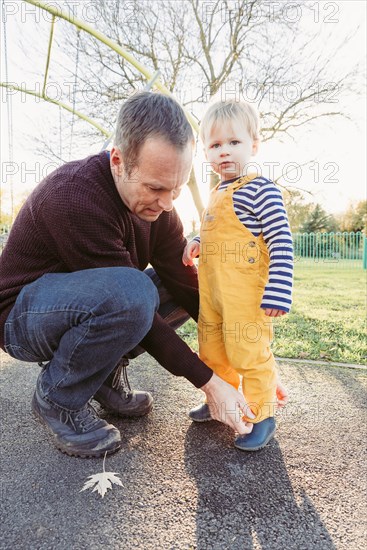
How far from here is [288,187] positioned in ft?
29.8

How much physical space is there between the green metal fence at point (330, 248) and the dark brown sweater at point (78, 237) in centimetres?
1670

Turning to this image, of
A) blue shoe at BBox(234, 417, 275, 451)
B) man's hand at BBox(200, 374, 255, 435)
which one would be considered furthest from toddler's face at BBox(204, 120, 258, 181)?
blue shoe at BBox(234, 417, 275, 451)

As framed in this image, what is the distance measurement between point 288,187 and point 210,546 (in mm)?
8681

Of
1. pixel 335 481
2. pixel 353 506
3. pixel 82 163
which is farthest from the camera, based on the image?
pixel 82 163

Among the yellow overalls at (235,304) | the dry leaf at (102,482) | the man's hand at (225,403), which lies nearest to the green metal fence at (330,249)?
the yellow overalls at (235,304)

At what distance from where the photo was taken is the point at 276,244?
1539 mm

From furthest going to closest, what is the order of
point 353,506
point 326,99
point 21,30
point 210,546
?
point 326,99, point 21,30, point 353,506, point 210,546

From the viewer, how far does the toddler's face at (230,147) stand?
1.71 m

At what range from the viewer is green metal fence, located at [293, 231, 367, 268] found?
58.0 ft

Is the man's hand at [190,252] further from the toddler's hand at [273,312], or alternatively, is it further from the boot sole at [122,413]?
the boot sole at [122,413]

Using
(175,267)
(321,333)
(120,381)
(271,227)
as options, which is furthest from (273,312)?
(321,333)

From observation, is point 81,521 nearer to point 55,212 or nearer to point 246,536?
point 246,536

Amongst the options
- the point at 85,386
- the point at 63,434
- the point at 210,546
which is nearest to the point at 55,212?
the point at 85,386

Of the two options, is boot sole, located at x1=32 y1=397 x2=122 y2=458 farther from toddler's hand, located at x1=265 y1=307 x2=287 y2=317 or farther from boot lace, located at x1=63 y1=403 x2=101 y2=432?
toddler's hand, located at x1=265 y1=307 x2=287 y2=317
